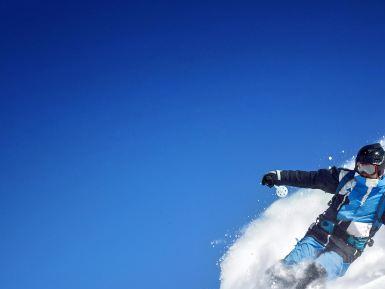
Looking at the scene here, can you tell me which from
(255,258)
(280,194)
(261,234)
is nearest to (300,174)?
(280,194)

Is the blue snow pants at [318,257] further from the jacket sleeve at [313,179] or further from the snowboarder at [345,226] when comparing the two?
the jacket sleeve at [313,179]

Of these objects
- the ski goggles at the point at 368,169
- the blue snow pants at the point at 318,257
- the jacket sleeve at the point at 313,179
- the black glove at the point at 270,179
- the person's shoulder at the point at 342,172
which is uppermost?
the black glove at the point at 270,179

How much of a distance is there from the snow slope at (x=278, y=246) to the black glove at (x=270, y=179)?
1702mm

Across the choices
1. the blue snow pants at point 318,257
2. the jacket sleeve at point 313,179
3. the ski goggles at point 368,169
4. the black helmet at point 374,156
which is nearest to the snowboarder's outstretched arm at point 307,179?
the jacket sleeve at point 313,179

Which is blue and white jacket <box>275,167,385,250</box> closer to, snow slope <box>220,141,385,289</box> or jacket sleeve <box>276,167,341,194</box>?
jacket sleeve <box>276,167,341,194</box>

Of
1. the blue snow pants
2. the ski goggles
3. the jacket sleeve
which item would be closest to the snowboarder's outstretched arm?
the jacket sleeve

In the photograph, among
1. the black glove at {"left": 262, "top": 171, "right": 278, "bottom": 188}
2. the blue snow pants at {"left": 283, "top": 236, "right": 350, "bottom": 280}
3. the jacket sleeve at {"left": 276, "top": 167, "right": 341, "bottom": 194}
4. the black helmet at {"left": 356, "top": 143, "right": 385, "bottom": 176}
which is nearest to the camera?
the blue snow pants at {"left": 283, "top": 236, "right": 350, "bottom": 280}

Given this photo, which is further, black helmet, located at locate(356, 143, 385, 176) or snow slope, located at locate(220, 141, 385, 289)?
snow slope, located at locate(220, 141, 385, 289)

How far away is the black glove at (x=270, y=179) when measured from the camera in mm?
8398

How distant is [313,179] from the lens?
27.0ft

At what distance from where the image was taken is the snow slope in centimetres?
888

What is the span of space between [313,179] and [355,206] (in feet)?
2.77

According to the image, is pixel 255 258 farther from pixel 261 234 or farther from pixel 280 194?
pixel 280 194

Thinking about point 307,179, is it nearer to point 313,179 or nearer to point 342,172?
point 313,179
